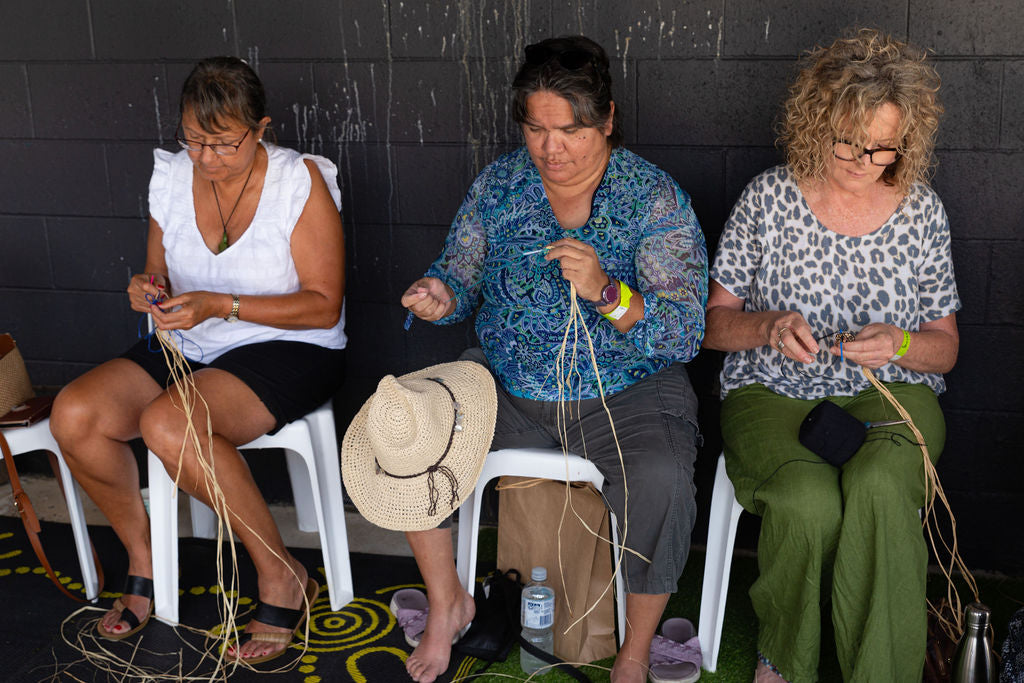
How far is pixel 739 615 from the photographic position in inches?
98.8

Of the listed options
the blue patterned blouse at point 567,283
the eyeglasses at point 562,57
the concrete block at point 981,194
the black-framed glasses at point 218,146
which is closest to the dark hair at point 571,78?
the eyeglasses at point 562,57

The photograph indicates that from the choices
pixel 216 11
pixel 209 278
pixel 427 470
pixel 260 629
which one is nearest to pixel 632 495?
pixel 427 470

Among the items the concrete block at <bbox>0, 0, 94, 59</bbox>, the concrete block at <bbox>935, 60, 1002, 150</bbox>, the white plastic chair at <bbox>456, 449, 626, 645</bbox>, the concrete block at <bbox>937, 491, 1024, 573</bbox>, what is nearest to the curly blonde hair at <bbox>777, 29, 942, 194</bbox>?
the concrete block at <bbox>935, 60, 1002, 150</bbox>

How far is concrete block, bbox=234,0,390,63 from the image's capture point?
2.78 metres

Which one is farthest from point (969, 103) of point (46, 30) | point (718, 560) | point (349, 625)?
point (46, 30)

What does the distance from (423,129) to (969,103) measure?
4.82 ft

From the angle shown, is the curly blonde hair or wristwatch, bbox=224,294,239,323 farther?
wristwatch, bbox=224,294,239,323

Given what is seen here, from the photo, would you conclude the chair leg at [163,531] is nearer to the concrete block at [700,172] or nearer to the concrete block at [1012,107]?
the concrete block at [700,172]

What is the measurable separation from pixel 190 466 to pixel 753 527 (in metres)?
1.60

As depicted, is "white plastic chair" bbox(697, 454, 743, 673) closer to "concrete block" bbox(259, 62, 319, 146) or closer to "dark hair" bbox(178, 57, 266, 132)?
"dark hair" bbox(178, 57, 266, 132)

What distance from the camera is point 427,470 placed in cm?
217

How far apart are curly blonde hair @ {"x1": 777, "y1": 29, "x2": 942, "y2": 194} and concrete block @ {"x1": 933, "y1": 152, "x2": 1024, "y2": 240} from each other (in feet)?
0.87

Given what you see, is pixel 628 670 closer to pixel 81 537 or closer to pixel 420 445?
pixel 420 445

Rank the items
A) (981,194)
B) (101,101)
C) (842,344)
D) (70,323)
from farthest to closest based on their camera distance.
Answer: (70,323), (101,101), (981,194), (842,344)
